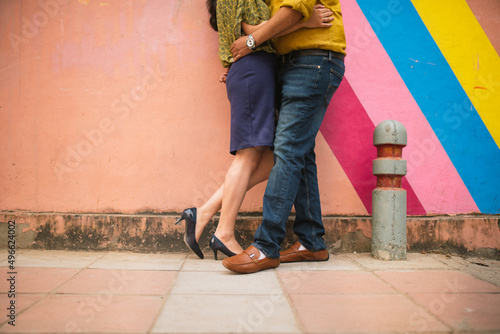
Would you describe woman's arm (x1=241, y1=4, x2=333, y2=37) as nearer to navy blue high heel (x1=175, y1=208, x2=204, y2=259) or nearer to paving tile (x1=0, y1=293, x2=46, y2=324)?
navy blue high heel (x1=175, y1=208, x2=204, y2=259)

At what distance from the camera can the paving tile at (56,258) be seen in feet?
6.22

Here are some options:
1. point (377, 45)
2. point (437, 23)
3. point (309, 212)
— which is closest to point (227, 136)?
point (309, 212)

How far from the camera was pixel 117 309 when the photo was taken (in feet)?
4.21

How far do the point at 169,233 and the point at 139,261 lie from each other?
309 mm

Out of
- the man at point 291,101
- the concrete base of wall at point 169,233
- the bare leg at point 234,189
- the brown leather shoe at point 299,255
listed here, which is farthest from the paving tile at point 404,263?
the bare leg at point 234,189

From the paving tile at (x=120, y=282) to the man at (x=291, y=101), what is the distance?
0.33 m

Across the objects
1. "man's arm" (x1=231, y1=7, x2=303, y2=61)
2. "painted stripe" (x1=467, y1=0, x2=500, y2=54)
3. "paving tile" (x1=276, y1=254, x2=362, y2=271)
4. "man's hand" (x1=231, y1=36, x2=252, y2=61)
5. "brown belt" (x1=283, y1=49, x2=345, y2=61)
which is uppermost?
"painted stripe" (x1=467, y1=0, x2=500, y2=54)

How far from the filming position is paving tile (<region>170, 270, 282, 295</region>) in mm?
1488

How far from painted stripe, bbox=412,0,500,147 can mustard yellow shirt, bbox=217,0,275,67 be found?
48.9 inches

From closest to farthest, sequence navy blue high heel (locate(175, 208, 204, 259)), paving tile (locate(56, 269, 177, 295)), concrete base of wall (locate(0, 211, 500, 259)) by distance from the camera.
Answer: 1. paving tile (locate(56, 269, 177, 295))
2. navy blue high heel (locate(175, 208, 204, 259))
3. concrete base of wall (locate(0, 211, 500, 259))

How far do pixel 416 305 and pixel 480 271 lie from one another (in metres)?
0.86

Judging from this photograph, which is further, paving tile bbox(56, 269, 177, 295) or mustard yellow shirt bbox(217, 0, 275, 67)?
mustard yellow shirt bbox(217, 0, 275, 67)

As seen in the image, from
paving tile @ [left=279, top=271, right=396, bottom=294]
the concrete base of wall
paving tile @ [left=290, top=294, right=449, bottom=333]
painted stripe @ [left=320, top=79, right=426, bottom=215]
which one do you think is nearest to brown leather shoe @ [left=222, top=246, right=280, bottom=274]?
paving tile @ [left=279, top=271, right=396, bottom=294]

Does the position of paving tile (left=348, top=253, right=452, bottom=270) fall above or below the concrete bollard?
below
